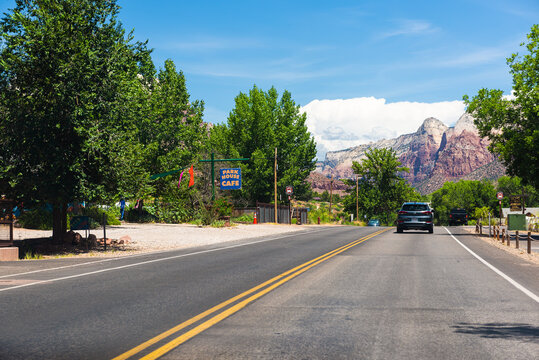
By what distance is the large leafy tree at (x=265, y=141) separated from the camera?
60219mm

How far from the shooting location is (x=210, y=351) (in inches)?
226

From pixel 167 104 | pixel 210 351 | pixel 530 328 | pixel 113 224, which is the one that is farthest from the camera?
pixel 167 104

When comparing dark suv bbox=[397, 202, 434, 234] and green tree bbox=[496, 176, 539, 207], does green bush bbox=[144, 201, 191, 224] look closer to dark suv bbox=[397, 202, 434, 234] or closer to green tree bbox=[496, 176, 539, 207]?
dark suv bbox=[397, 202, 434, 234]

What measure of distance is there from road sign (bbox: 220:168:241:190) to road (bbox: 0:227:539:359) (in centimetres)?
3527

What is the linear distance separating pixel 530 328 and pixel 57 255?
15970 mm

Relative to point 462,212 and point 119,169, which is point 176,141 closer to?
point 119,169

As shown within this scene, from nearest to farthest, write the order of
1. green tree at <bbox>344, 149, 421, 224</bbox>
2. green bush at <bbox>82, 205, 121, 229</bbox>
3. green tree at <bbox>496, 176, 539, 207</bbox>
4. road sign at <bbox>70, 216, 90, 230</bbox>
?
road sign at <bbox>70, 216, 90, 230</bbox> → green bush at <bbox>82, 205, 121, 229</bbox> → green tree at <bbox>344, 149, 421, 224</bbox> → green tree at <bbox>496, 176, 539, 207</bbox>

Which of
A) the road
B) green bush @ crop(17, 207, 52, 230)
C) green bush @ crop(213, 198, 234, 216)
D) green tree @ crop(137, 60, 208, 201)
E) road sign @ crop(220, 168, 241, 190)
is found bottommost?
the road

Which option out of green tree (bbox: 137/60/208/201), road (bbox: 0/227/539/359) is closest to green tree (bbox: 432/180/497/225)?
green tree (bbox: 137/60/208/201)

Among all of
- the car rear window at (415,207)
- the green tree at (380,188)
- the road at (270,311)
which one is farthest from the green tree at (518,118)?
the green tree at (380,188)

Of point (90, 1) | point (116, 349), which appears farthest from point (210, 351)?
point (90, 1)

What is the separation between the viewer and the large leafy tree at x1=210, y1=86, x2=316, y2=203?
6022 cm

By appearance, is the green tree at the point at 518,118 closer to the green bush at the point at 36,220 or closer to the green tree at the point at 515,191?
the green bush at the point at 36,220

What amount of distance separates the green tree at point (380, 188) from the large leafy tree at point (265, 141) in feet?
73.5
